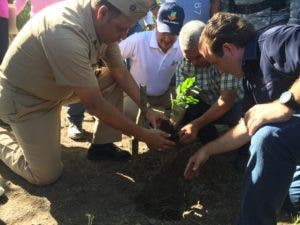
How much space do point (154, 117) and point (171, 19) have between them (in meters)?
1.01

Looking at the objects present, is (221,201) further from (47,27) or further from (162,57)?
(47,27)

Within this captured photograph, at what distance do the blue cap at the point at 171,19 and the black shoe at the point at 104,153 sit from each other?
3.96 feet

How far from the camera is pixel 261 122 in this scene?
2.63 meters

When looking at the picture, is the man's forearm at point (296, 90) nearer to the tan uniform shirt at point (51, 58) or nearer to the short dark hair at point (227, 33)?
the short dark hair at point (227, 33)

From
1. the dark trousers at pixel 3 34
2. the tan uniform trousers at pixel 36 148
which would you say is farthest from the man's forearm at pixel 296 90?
the dark trousers at pixel 3 34

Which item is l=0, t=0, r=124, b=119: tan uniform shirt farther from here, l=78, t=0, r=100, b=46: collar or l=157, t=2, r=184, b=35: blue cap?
l=157, t=2, r=184, b=35: blue cap

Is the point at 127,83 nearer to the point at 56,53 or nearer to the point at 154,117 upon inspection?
the point at 154,117

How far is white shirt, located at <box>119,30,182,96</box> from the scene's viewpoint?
14.3 feet

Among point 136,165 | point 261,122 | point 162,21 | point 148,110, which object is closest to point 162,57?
point 162,21

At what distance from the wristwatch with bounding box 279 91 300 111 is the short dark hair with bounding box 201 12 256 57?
468 millimetres

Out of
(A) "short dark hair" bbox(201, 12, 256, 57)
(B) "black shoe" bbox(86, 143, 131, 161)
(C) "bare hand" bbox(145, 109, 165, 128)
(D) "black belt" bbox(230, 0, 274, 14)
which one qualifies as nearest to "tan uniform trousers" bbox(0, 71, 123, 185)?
(B) "black shoe" bbox(86, 143, 131, 161)

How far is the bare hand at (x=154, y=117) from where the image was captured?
11.7 ft

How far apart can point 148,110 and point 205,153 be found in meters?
0.74

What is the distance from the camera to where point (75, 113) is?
176 inches
